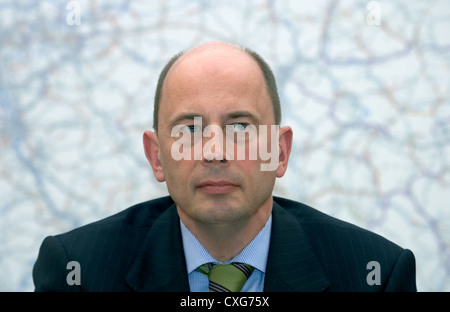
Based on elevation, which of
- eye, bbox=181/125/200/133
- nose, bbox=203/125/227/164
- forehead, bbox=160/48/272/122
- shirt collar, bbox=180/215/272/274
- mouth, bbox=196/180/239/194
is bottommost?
shirt collar, bbox=180/215/272/274

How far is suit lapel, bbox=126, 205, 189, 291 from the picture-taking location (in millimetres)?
2072

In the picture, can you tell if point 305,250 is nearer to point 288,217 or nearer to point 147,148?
point 288,217

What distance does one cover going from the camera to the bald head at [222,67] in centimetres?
198

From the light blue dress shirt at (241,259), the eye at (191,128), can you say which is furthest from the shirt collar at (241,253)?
the eye at (191,128)

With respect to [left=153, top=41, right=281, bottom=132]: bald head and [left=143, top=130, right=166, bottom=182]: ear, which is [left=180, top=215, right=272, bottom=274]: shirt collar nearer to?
[left=143, top=130, right=166, bottom=182]: ear

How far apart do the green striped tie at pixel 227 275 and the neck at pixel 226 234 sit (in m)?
0.06

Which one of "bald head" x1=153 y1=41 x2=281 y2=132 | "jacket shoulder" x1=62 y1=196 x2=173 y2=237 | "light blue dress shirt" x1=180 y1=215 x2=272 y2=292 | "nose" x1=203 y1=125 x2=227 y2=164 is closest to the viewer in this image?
"nose" x1=203 y1=125 x2=227 y2=164

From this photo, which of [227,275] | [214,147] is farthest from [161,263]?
[214,147]

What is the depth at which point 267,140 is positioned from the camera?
2045 mm

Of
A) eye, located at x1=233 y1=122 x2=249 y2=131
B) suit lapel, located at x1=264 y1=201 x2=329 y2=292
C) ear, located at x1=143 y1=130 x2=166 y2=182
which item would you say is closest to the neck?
suit lapel, located at x1=264 y1=201 x2=329 y2=292

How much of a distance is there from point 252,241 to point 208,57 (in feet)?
2.44

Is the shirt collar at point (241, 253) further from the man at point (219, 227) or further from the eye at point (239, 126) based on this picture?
the eye at point (239, 126)
